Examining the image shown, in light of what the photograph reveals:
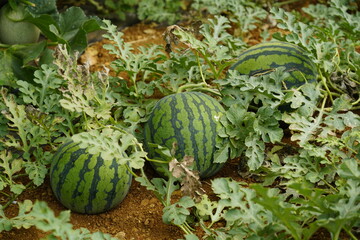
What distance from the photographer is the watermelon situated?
9.20ft

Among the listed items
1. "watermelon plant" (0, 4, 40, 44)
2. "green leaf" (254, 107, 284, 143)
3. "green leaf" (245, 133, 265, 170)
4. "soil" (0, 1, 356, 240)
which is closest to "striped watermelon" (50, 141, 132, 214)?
"soil" (0, 1, 356, 240)

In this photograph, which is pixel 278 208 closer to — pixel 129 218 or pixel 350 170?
pixel 350 170

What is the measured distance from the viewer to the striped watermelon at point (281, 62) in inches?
128

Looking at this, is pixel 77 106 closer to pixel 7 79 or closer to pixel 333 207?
pixel 7 79

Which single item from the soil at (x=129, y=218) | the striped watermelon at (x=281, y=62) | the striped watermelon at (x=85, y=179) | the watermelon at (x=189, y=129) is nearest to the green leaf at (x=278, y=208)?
the soil at (x=129, y=218)

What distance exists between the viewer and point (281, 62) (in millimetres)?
3252

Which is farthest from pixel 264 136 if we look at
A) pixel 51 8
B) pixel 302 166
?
pixel 51 8

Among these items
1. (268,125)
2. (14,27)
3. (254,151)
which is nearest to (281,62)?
(268,125)

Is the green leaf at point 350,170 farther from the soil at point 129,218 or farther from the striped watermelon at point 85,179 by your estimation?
the striped watermelon at point 85,179

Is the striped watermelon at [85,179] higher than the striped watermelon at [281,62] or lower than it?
lower

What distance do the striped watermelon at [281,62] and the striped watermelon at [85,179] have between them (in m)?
1.13

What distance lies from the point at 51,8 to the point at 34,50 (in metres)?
0.48

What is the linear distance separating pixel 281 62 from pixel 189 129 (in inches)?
34.0

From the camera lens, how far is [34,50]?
11.8ft
